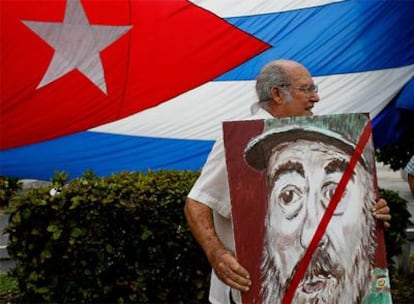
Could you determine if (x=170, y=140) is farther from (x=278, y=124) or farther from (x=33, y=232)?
Answer: (x=278, y=124)

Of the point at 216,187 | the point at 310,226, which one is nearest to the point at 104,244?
the point at 216,187

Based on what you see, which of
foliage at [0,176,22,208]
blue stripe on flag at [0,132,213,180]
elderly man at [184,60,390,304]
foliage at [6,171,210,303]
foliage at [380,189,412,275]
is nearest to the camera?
elderly man at [184,60,390,304]

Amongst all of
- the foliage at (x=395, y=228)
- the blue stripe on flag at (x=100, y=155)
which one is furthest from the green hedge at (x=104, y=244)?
the foliage at (x=395, y=228)

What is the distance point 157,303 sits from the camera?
19.2 feet

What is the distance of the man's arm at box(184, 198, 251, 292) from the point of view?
256cm

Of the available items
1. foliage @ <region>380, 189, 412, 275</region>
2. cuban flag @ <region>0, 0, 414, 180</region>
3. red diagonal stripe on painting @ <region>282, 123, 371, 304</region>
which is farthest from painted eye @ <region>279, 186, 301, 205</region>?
cuban flag @ <region>0, 0, 414, 180</region>

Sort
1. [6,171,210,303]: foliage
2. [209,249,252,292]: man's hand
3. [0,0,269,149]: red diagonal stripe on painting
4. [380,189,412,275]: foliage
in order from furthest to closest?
[0,0,269,149]: red diagonal stripe on painting
[380,189,412,275]: foliage
[6,171,210,303]: foliage
[209,249,252,292]: man's hand

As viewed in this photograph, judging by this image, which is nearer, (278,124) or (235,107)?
(278,124)

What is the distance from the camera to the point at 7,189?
13.7m

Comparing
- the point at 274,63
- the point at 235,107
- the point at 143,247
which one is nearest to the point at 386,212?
the point at 274,63

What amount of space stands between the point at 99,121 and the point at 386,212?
4.44 m

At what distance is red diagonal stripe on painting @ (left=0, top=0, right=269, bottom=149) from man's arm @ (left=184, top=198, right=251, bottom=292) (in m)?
4.05

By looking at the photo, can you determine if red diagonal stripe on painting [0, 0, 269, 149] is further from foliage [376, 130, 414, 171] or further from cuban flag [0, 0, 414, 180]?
foliage [376, 130, 414, 171]

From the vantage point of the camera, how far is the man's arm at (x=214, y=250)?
2564mm
